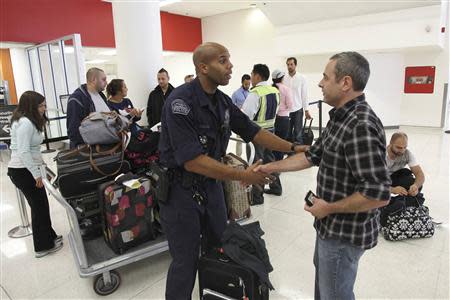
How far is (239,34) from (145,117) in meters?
7.19

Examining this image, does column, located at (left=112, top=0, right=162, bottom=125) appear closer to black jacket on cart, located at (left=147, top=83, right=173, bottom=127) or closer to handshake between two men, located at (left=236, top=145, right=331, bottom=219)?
black jacket on cart, located at (left=147, top=83, right=173, bottom=127)

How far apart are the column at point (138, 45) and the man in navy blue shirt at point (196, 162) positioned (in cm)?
239

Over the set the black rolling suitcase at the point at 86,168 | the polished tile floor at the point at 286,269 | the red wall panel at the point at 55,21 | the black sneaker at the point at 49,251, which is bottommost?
the polished tile floor at the point at 286,269

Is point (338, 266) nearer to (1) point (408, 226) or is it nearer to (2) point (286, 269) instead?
(2) point (286, 269)

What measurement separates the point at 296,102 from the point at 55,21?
564 cm

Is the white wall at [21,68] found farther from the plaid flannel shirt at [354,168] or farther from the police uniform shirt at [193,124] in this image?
the plaid flannel shirt at [354,168]

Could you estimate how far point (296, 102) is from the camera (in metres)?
5.16

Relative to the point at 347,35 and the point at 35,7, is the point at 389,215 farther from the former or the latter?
the point at 35,7

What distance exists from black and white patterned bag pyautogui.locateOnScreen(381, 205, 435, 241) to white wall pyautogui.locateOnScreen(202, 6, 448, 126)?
5365 mm

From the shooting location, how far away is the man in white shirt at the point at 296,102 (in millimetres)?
5145

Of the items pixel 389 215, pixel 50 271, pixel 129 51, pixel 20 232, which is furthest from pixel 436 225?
pixel 20 232

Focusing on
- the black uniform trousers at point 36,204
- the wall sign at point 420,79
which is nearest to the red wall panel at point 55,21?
the black uniform trousers at point 36,204

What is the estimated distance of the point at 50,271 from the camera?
2637 millimetres

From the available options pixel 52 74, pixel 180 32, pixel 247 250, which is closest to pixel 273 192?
pixel 247 250
